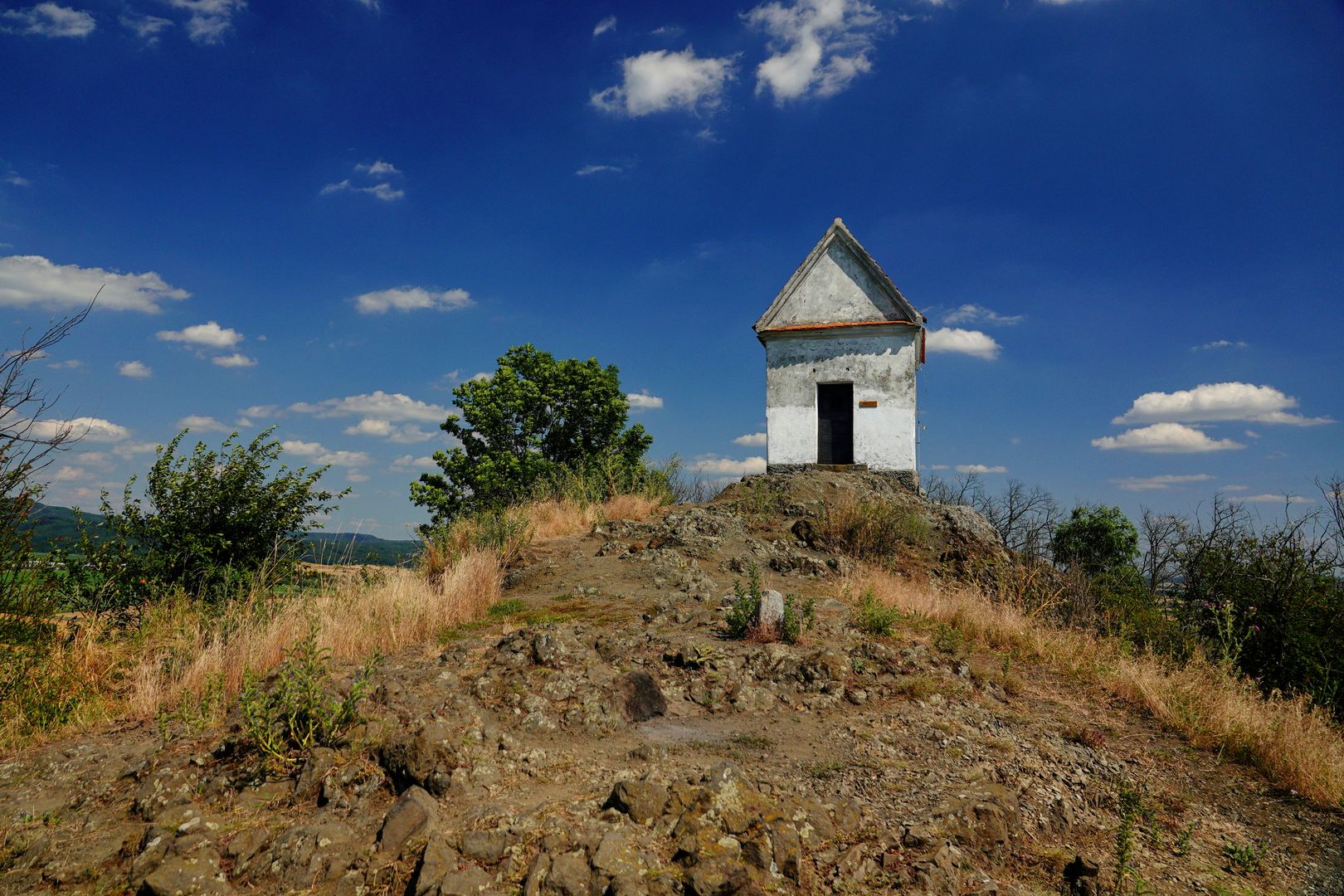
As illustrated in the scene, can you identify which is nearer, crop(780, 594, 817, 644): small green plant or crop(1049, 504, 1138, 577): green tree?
crop(780, 594, 817, 644): small green plant

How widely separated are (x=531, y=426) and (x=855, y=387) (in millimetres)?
9210

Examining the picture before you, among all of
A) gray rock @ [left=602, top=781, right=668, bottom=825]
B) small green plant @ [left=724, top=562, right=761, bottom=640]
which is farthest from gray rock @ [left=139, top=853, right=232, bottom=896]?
small green plant @ [left=724, top=562, right=761, bottom=640]

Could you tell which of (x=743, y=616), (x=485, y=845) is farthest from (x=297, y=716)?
(x=743, y=616)

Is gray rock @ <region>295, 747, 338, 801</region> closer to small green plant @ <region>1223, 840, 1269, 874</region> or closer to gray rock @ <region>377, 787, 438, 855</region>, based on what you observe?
gray rock @ <region>377, 787, 438, 855</region>

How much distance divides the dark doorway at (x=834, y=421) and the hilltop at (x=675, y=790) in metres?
9.11

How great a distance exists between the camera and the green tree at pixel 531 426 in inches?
765

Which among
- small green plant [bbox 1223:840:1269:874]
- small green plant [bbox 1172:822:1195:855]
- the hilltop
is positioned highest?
the hilltop

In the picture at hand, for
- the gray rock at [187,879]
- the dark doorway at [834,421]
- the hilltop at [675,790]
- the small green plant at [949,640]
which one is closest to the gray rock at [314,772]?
the hilltop at [675,790]

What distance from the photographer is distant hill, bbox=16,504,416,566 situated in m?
7.97

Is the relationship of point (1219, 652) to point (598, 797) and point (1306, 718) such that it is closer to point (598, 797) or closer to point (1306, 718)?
point (1306, 718)

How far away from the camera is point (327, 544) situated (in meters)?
10.4

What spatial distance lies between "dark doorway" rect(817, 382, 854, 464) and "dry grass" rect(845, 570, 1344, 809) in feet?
22.0

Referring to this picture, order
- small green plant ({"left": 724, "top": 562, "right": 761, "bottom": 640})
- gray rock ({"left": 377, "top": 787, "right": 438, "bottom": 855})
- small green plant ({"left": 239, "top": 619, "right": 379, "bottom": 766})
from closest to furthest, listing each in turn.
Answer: gray rock ({"left": 377, "top": 787, "right": 438, "bottom": 855}) → small green plant ({"left": 239, "top": 619, "right": 379, "bottom": 766}) → small green plant ({"left": 724, "top": 562, "right": 761, "bottom": 640})

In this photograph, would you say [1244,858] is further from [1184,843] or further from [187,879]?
[187,879]
